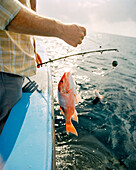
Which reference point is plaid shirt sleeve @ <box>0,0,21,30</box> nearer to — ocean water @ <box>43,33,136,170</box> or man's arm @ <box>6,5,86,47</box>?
man's arm @ <box>6,5,86,47</box>

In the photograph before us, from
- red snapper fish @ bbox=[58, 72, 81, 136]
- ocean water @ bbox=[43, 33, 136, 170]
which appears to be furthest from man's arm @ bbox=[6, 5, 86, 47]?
ocean water @ bbox=[43, 33, 136, 170]

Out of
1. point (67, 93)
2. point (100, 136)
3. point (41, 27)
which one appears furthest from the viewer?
point (100, 136)

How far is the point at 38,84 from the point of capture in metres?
3.18

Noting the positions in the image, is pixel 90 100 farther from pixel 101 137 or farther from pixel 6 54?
pixel 6 54

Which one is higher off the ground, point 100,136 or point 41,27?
point 41,27

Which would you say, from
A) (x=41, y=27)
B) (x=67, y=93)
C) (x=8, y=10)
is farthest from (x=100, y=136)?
(x=8, y=10)

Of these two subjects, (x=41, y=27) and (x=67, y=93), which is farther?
(x=67, y=93)

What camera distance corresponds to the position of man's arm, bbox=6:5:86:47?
1.07m

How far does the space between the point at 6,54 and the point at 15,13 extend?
0.63 metres

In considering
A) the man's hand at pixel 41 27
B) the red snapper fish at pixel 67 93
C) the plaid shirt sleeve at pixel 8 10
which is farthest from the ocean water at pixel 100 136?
the plaid shirt sleeve at pixel 8 10

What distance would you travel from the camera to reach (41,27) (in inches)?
44.8

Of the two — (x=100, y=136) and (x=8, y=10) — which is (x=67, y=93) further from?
(x=100, y=136)

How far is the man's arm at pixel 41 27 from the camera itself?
107 centimetres

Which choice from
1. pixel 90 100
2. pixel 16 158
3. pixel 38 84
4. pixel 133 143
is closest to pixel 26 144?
pixel 16 158
